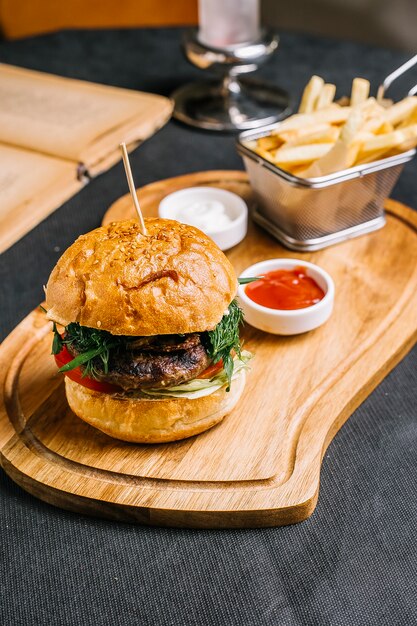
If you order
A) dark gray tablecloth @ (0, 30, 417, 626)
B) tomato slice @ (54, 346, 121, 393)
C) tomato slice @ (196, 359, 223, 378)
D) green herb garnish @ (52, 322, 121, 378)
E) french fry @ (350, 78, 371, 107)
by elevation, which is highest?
french fry @ (350, 78, 371, 107)

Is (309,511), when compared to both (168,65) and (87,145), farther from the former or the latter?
(168,65)

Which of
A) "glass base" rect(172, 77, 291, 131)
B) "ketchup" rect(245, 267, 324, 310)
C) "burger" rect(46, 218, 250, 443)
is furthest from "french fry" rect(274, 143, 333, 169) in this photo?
"glass base" rect(172, 77, 291, 131)

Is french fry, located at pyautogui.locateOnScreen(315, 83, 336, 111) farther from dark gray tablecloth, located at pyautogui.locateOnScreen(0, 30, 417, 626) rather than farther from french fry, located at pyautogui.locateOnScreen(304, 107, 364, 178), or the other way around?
dark gray tablecloth, located at pyautogui.locateOnScreen(0, 30, 417, 626)

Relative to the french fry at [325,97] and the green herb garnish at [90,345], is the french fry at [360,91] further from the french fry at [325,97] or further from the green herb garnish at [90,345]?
Result: the green herb garnish at [90,345]

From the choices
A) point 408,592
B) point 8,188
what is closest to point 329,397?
point 408,592

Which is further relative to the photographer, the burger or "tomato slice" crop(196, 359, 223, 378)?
"tomato slice" crop(196, 359, 223, 378)

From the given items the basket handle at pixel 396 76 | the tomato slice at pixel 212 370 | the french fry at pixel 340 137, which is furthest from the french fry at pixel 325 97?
the tomato slice at pixel 212 370
